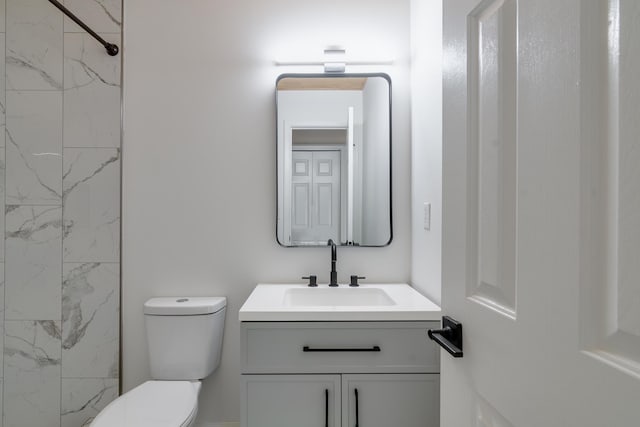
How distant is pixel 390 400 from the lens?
1282 mm

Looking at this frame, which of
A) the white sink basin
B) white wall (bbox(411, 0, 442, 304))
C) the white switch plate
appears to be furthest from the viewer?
the white sink basin

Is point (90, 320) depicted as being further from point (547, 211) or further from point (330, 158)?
point (547, 211)

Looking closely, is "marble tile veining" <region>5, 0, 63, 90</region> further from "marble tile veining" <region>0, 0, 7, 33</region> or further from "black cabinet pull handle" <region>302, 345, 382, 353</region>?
"black cabinet pull handle" <region>302, 345, 382, 353</region>

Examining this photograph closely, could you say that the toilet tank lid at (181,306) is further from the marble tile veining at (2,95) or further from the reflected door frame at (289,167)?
the marble tile veining at (2,95)

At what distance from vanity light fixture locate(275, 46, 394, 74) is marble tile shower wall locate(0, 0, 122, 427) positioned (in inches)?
41.8

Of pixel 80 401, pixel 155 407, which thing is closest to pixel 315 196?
pixel 155 407

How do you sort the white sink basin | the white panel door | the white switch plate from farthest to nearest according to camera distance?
1. the white sink basin
2. the white switch plate
3. the white panel door

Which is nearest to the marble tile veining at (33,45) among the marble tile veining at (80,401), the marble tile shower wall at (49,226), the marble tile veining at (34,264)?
the marble tile shower wall at (49,226)

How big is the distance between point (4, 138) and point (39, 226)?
0.47 m

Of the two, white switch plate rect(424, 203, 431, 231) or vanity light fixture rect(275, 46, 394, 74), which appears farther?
vanity light fixture rect(275, 46, 394, 74)

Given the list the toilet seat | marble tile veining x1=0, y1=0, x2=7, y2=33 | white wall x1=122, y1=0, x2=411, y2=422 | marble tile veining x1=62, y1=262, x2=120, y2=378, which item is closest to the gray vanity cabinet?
the toilet seat

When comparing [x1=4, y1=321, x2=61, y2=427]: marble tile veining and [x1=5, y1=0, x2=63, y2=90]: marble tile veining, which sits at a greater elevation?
[x1=5, y1=0, x2=63, y2=90]: marble tile veining

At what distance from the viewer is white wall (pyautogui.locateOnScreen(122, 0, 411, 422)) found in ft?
5.82

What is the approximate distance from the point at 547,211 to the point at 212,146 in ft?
5.30
